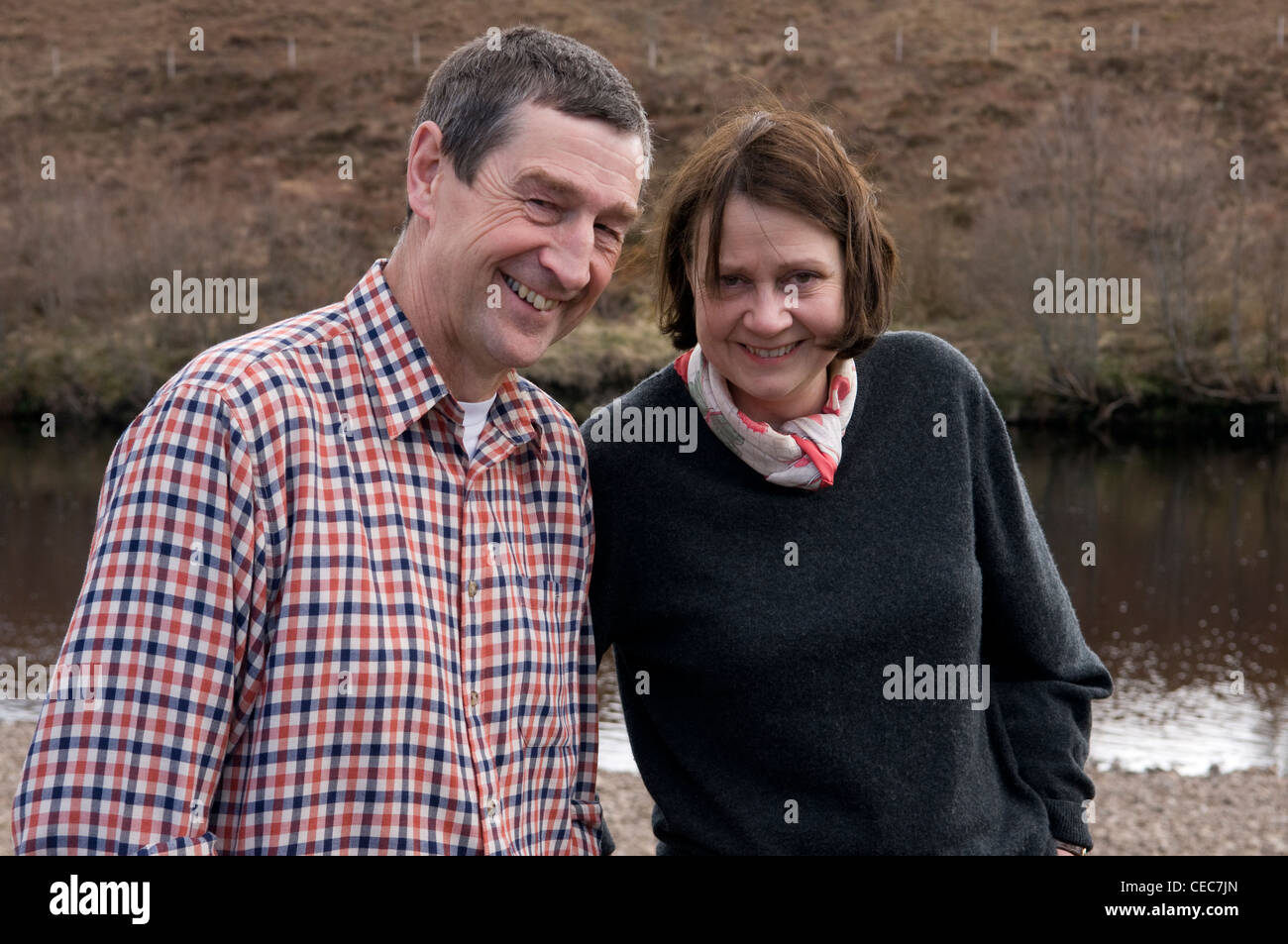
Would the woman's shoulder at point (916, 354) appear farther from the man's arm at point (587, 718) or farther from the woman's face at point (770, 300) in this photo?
the man's arm at point (587, 718)

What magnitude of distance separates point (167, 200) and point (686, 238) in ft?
136

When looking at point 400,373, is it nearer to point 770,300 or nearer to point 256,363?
point 256,363

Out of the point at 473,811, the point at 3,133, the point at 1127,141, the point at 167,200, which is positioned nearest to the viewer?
the point at 473,811

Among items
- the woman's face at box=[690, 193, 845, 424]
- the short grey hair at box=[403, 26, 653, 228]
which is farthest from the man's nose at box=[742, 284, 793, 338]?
the short grey hair at box=[403, 26, 653, 228]

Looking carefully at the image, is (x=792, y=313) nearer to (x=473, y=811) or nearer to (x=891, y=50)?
(x=473, y=811)

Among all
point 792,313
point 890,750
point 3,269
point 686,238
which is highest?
point 3,269

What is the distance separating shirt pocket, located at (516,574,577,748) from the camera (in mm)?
2305

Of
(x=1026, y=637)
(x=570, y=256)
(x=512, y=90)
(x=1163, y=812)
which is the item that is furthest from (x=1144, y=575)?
(x=512, y=90)

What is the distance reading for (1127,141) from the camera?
3569 centimetres

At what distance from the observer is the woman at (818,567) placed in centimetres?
250

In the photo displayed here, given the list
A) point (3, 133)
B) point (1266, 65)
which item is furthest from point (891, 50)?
point (3, 133)

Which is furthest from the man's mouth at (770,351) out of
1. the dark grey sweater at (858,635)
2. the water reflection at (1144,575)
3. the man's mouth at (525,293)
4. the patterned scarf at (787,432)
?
the water reflection at (1144,575)

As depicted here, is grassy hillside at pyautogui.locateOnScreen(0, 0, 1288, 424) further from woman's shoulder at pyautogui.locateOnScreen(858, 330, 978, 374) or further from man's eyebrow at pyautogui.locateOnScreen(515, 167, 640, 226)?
man's eyebrow at pyautogui.locateOnScreen(515, 167, 640, 226)

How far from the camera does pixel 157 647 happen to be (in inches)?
74.9
